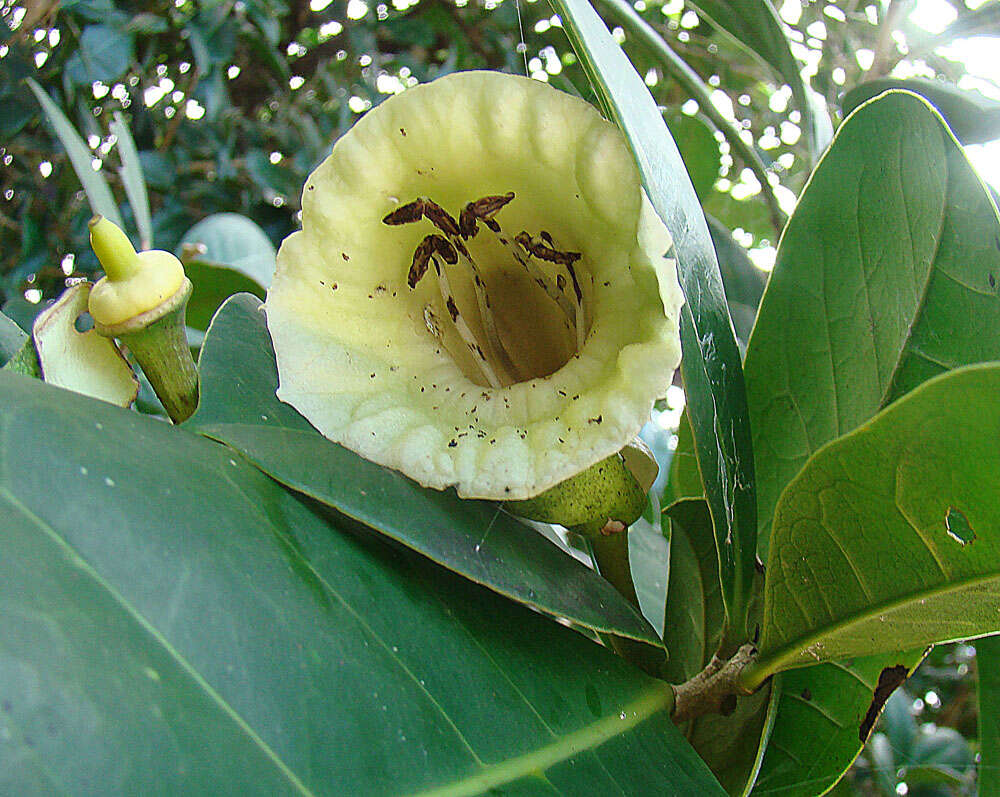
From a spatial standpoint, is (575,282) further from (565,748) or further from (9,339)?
(9,339)

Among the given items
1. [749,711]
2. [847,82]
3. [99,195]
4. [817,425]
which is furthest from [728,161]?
[749,711]

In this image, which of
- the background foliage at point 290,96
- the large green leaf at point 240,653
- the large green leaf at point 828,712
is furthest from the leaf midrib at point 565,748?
the background foliage at point 290,96

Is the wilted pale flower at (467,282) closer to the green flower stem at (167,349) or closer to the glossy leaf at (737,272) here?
the green flower stem at (167,349)

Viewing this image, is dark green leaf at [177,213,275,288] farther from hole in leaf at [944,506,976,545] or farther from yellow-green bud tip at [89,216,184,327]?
hole in leaf at [944,506,976,545]

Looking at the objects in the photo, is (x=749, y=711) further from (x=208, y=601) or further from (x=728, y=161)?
(x=728, y=161)

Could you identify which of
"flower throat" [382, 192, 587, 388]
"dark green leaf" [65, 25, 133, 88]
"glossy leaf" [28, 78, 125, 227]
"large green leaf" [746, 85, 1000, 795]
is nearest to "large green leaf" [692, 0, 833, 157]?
"large green leaf" [746, 85, 1000, 795]
